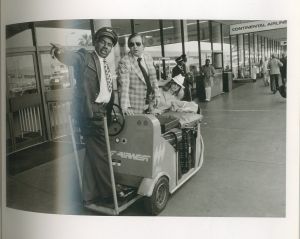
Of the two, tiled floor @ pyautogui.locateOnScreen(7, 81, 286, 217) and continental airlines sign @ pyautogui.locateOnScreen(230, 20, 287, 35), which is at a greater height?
continental airlines sign @ pyautogui.locateOnScreen(230, 20, 287, 35)

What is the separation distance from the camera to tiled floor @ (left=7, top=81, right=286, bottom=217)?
1.45 m

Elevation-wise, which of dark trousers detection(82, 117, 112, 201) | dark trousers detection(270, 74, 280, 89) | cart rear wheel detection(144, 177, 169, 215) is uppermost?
dark trousers detection(270, 74, 280, 89)

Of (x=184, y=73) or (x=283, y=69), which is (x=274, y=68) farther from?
(x=184, y=73)

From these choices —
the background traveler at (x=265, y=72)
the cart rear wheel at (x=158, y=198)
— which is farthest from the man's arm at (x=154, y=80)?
the background traveler at (x=265, y=72)

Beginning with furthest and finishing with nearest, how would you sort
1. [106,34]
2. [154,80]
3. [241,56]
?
1. [241,56]
2. [154,80]
3. [106,34]

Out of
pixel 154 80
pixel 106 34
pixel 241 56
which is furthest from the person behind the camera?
pixel 241 56

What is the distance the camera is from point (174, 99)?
1577 millimetres

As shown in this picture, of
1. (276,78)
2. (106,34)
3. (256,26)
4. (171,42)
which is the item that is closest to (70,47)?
(106,34)

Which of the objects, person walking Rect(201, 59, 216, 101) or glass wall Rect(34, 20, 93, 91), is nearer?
glass wall Rect(34, 20, 93, 91)

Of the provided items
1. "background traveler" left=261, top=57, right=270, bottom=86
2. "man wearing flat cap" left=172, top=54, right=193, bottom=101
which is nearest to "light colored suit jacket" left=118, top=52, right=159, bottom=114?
Answer: "man wearing flat cap" left=172, top=54, right=193, bottom=101

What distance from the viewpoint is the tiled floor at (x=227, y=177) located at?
4.76 ft

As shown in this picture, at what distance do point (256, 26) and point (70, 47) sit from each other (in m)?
0.77

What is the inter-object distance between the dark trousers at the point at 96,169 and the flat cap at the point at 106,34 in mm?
380

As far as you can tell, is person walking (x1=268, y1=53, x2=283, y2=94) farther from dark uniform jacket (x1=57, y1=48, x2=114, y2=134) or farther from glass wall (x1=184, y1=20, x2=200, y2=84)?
dark uniform jacket (x1=57, y1=48, x2=114, y2=134)
